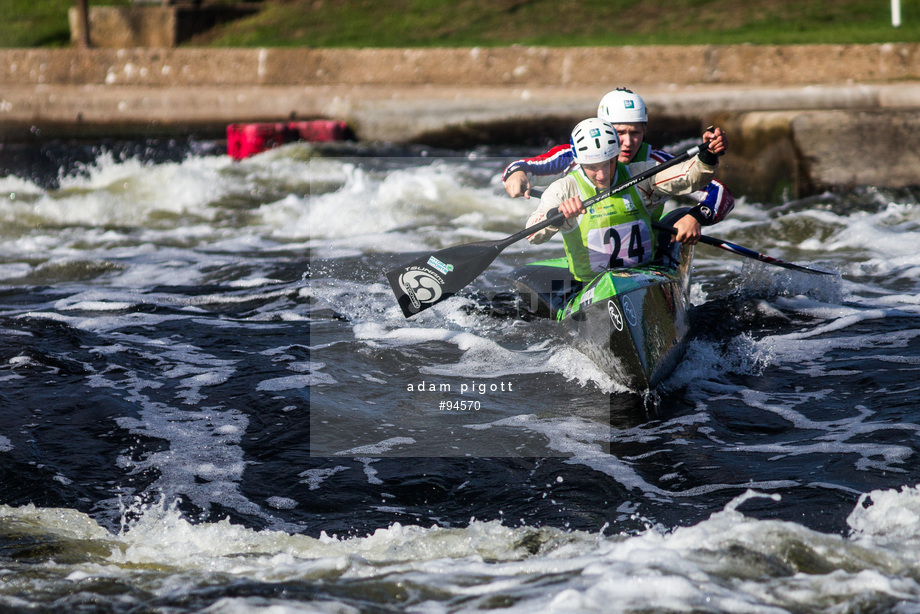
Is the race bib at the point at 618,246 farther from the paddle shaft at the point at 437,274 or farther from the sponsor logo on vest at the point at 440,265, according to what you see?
the sponsor logo on vest at the point at 440,265

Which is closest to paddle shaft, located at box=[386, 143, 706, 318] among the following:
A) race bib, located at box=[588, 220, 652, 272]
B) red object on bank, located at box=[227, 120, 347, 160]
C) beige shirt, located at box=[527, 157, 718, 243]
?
beige shirt, located at box=[527, 157, 718, 243]

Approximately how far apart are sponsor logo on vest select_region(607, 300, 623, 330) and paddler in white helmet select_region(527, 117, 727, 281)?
725 millimetres

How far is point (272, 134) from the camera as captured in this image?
13016mm

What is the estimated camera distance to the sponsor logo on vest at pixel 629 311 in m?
4.89

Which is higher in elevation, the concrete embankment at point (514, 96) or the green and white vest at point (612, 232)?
the concrete embankment at point (514, 96)

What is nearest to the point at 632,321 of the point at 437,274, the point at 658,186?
the point at 658,186

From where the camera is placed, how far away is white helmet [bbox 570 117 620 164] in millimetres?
5379

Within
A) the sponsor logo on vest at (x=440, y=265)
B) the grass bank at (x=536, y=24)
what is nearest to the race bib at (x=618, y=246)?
the sponsor logo on vest at (x=440, y=265)

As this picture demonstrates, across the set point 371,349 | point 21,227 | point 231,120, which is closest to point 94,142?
point 231,120

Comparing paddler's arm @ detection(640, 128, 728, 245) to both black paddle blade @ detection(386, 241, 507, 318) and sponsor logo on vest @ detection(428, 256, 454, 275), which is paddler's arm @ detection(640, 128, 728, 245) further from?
sponsor logo on vest @ detection(428, 256, 454, 275)

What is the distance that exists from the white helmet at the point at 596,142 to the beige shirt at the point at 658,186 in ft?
0.84

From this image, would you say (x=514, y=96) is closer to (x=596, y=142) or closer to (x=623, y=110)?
(x=623, y=110)

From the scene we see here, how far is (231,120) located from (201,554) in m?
11.4

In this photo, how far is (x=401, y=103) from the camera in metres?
→ 13.1
